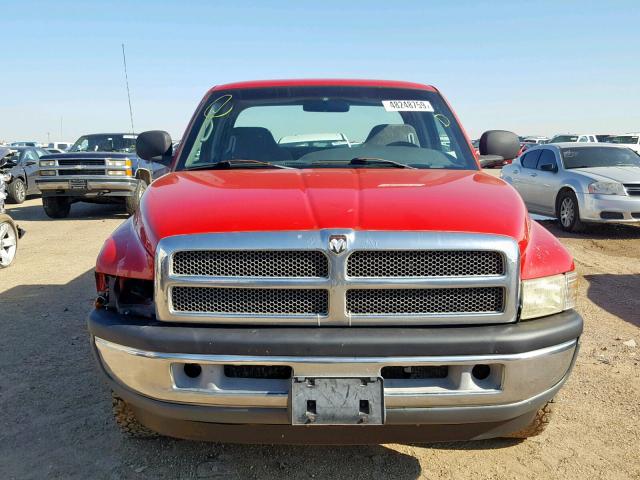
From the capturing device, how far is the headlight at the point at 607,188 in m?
9.27

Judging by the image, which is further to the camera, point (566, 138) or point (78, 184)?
point (566, 138)

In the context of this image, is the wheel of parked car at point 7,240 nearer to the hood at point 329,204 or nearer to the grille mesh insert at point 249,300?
the hood at point 329,204

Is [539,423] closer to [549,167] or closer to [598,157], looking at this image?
[549,167]

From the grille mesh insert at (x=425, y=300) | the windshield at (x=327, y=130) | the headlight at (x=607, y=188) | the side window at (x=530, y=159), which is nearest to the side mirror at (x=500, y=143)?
the windshield at (x=327, y=130)

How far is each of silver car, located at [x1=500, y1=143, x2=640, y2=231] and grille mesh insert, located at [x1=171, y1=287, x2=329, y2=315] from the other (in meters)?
8.61

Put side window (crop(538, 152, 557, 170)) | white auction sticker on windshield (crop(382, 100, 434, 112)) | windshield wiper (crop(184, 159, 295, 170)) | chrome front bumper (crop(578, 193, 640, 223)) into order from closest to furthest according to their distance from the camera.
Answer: windshield wiper (crop(184, 159, 295, 170))
white auction sticker on windshield (crop(382, 100, 434, 112))
chrome front bumper (crop(578, 193, 640, 223))
side window (crop(538, 152, 557, 170))

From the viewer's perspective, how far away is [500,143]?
3.93 m

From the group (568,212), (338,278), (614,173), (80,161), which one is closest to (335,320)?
(338,278)

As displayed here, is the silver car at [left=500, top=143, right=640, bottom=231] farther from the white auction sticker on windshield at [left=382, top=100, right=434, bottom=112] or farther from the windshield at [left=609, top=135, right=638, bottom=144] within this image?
the windshield at [left=609, top=135, right=638, bottom=144]

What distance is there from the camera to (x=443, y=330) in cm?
213

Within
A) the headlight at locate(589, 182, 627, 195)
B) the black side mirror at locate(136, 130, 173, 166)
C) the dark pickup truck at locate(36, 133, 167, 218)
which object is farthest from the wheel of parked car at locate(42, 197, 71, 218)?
the headlight at locate(589, 182, 627, 195)

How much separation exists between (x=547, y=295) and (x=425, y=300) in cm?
52

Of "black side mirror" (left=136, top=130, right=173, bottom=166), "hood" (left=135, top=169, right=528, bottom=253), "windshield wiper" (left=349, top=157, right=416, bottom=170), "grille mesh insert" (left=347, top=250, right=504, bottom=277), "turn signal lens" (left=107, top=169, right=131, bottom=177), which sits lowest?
"turn signal lens" (left=107, top=169, right=131, bottom=177)

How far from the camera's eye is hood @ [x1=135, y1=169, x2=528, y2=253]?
220 centimetres
